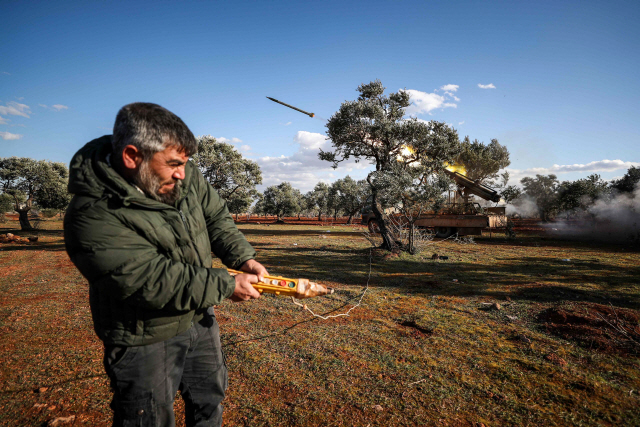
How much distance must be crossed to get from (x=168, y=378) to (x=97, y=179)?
1.17 meters

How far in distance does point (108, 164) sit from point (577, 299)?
812 cm

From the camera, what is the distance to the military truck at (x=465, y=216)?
711 inches

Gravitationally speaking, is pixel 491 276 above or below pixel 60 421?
above

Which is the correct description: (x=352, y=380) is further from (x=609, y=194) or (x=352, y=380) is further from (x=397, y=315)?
(x=609, y=194)

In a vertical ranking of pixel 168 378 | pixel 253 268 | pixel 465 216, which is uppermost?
pixel 465 216

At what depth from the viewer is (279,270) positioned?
937 centimetres

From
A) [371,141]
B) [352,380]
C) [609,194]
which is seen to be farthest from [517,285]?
[609,194]

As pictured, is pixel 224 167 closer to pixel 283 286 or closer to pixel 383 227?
pixel 383 227

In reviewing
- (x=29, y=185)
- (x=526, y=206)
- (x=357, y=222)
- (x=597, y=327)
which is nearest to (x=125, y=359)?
(x=597, y=327)

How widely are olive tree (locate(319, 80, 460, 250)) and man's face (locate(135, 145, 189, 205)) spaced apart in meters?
10.5

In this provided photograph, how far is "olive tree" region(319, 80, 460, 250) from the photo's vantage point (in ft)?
40.4

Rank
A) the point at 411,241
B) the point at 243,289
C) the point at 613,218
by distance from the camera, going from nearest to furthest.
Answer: the point at 243,289 → the point at 411,241 → the point at 613,218

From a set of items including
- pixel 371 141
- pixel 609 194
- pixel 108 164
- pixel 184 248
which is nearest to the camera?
pixel 108 164

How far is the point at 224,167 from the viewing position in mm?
23906
